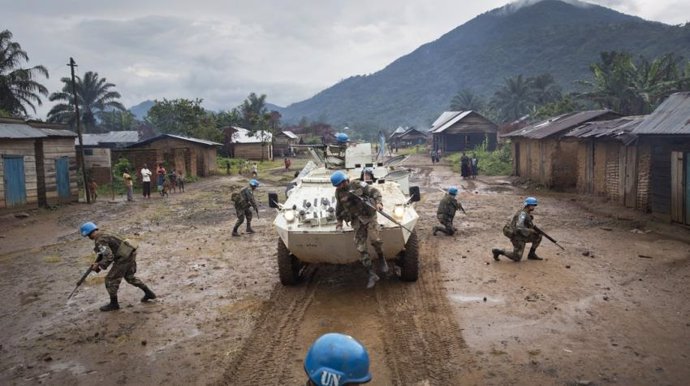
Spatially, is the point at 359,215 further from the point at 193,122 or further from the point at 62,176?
the point at 193,122

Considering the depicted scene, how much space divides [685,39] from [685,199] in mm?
73674

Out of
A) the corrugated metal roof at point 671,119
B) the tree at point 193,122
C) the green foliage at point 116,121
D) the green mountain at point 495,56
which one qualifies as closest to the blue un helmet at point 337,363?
the corrugated metal roof at point 671,119

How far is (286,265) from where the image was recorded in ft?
25.1

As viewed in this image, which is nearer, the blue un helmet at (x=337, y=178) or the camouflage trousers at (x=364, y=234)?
the blue un helmet at (x=337, y=178)

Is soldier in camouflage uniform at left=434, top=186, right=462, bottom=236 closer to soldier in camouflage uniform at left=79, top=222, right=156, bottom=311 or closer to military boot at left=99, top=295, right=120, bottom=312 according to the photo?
soldier in camouflage uniform at left=79, top=222, right=156, bottom=311

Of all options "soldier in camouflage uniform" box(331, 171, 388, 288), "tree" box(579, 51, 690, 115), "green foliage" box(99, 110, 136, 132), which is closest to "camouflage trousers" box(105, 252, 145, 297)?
"soldier in camouflage uniform" box(331, 171, 388, 288)

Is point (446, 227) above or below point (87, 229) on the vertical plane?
below

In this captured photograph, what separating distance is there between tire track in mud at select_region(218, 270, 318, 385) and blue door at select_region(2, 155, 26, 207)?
1255cm

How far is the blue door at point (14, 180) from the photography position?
15.9 m

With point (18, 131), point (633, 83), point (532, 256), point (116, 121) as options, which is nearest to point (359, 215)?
point (532, 256)

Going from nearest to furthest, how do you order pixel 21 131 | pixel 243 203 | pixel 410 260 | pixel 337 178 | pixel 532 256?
Answer: pixel 337 178, pixel 410 260, pixel 532 256, pixel 243 203, pixel 21 131

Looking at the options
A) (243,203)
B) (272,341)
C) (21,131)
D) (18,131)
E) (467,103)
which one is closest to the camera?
(272,341)

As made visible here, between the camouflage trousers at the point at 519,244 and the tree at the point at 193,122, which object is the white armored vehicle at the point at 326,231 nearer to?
the camouflage trousers at the point at 519,244

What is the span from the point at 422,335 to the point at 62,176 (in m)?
17.2
